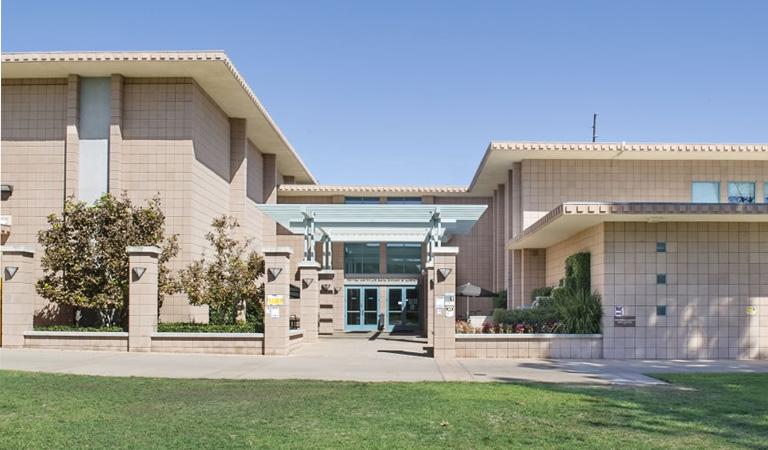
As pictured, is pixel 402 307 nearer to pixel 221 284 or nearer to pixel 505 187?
pixel 505 187

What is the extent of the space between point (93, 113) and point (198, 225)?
4.61 meters

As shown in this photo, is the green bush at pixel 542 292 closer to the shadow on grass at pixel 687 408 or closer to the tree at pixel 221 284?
the tree at pixel 221 284

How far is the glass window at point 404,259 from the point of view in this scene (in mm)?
42250

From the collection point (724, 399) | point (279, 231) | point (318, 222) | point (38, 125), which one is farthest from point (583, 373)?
point (279, 231)

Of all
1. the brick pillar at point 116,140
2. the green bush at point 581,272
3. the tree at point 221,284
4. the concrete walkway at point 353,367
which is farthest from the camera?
the brick pillar at point 116,140

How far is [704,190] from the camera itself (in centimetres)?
3155

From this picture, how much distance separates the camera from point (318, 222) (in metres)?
30.4

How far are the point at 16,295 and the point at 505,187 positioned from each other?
21.6m

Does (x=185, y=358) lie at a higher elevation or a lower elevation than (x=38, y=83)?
lower

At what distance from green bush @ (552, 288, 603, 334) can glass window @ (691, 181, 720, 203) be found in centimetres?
1226

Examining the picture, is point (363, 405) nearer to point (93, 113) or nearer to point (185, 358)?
point (185, 358)

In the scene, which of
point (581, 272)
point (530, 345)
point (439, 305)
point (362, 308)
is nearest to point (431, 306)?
point (439, 305)

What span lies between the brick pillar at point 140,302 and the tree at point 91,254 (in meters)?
1.68

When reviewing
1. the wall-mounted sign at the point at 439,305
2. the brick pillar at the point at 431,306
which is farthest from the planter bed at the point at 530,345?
the brick pillar at the point at 431,306
